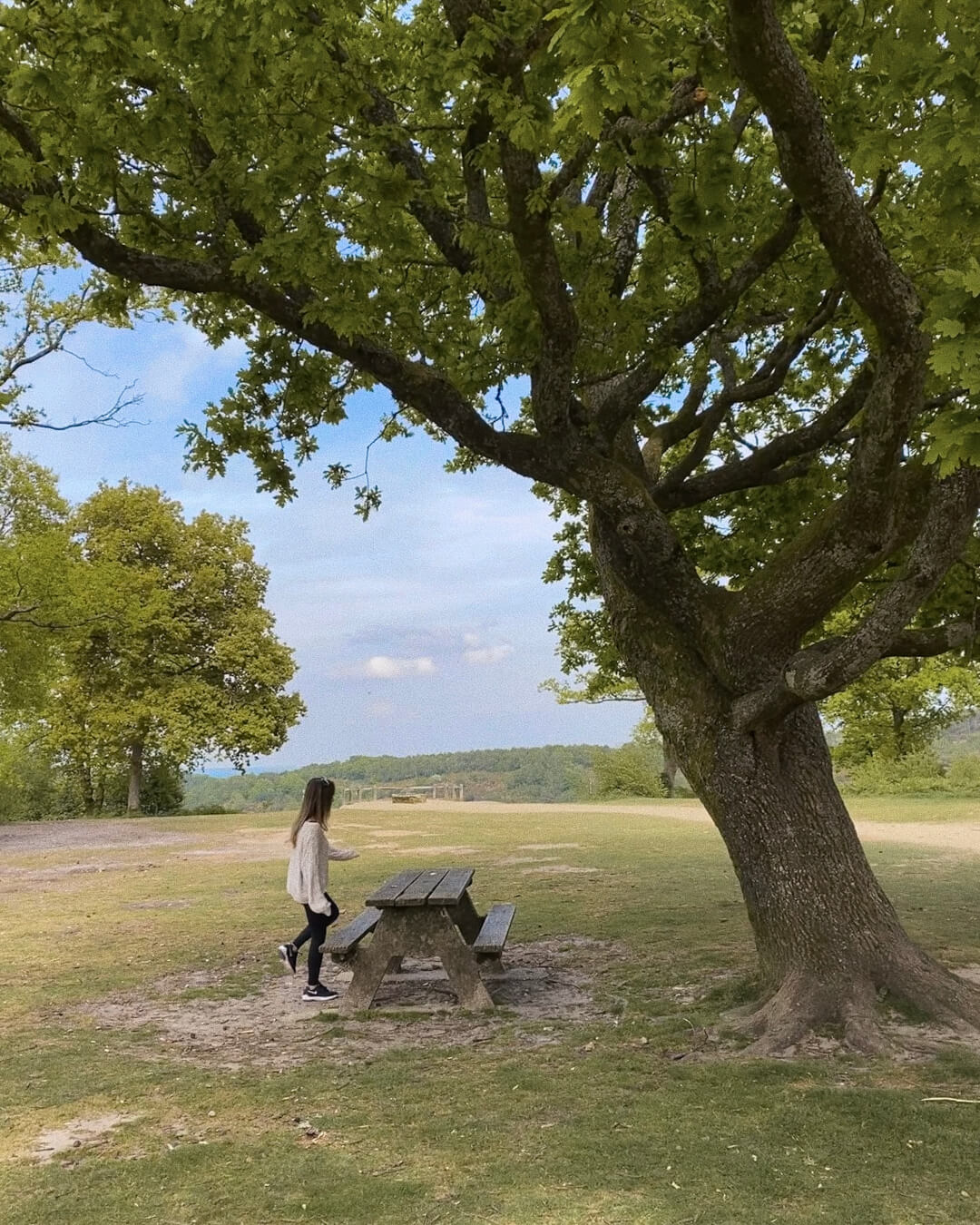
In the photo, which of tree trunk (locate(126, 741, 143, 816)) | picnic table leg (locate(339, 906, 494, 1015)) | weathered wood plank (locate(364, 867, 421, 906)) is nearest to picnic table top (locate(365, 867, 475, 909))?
weathered wood plank (locate(364, 867, 421, 906))

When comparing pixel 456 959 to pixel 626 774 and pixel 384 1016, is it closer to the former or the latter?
pixel 384 1016

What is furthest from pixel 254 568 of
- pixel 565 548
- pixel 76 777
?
pixel 565 548

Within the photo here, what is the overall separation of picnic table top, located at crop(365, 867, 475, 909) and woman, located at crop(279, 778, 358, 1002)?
1.69ft

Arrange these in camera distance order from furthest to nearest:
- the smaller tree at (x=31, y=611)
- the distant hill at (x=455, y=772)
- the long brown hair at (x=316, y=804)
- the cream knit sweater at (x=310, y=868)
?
the distant hill at (x=455, y=772)
the smaller tree at (x=31, y=611)
the long brown hair at (x=316, y=804)
the cream knit sweater at (x=310, y=868)

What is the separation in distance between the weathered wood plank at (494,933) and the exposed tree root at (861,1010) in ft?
5.60

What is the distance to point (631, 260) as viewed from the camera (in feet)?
25.6

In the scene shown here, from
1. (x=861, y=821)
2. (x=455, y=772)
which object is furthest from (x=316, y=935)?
(x=455, y=772)

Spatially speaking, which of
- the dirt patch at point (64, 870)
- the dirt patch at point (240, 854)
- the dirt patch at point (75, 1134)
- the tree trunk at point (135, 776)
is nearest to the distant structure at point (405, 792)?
the tree trunk at point (135, 776)

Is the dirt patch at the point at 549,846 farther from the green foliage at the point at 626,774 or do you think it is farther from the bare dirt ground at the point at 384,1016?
the green foliage at the point at 626,774

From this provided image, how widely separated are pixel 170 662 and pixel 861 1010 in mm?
32815

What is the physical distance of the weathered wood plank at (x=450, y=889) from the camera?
6.98 m

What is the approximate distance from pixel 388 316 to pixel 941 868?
40.1 feet

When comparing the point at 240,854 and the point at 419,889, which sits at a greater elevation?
the point at 419,889

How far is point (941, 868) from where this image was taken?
49.4 feet
